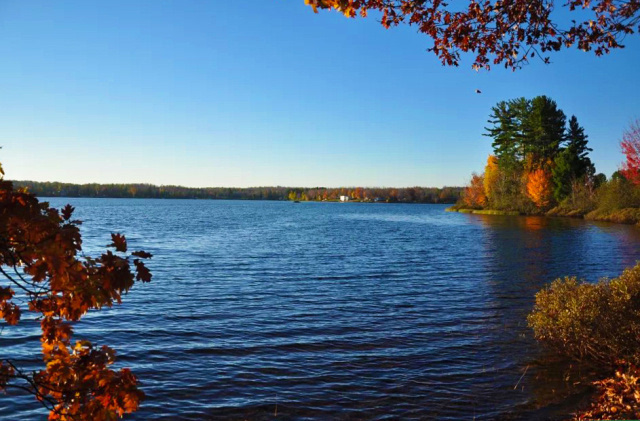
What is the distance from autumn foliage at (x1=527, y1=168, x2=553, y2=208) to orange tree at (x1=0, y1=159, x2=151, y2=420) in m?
86.1

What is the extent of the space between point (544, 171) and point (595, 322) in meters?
80.9

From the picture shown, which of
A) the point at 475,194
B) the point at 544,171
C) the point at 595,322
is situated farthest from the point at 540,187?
the point at 595,322

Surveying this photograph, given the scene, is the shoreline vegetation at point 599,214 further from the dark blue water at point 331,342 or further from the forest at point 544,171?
the dark blue water at point 331,342

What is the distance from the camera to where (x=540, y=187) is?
269 ft

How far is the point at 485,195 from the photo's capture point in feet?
342

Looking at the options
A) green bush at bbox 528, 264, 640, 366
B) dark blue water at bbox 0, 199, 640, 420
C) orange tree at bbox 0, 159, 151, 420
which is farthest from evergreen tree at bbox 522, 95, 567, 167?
orange tree at bbox 0, 159, 151, 420

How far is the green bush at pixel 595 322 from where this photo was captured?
965 cm

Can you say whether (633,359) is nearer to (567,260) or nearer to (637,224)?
(567,260)

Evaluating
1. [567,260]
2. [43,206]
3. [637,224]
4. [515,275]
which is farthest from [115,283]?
[637,224]

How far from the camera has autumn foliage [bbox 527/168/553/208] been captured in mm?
81500

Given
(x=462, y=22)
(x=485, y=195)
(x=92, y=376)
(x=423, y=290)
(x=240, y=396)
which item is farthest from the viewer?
(x=485, y=195)

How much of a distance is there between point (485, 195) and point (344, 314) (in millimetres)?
95679

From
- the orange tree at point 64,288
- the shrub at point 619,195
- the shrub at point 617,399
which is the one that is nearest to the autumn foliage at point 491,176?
the shrub at point 619,195

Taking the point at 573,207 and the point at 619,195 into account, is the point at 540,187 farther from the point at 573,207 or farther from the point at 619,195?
the point at 619,195
